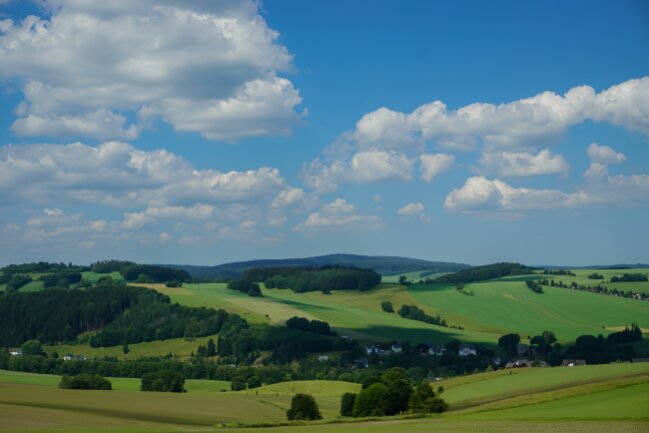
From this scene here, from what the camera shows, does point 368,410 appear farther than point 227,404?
No

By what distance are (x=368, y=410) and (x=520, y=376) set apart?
2526cm

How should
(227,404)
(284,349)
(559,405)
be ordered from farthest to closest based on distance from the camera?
(284,349)
(227,404)
(559,405)

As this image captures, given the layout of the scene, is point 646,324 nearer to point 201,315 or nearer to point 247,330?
point 247,330

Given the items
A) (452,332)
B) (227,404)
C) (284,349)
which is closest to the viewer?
(227,404)

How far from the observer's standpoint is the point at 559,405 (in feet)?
224

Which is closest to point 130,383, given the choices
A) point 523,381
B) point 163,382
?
point 163,382

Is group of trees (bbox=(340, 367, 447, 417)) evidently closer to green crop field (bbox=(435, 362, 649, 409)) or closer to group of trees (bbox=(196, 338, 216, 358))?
green crop field (bbox=(435, 362, 649, 409))

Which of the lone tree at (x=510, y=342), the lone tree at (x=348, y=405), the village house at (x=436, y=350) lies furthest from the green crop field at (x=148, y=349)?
the lone tree at (x=348, y=405)

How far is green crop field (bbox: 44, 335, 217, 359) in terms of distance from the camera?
185 metres

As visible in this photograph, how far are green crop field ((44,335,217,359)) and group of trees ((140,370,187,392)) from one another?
63095 millimetres

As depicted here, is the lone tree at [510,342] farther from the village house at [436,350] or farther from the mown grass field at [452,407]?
the mown grass field at [452,407]

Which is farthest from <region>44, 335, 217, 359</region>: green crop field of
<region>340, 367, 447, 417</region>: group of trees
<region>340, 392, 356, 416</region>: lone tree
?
<region>340, 367, 447, 417</region>: group of trees

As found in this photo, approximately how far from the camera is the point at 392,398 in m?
82.8

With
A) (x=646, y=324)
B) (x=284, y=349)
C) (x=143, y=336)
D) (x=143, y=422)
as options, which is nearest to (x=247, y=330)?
(x=284, y=349)
